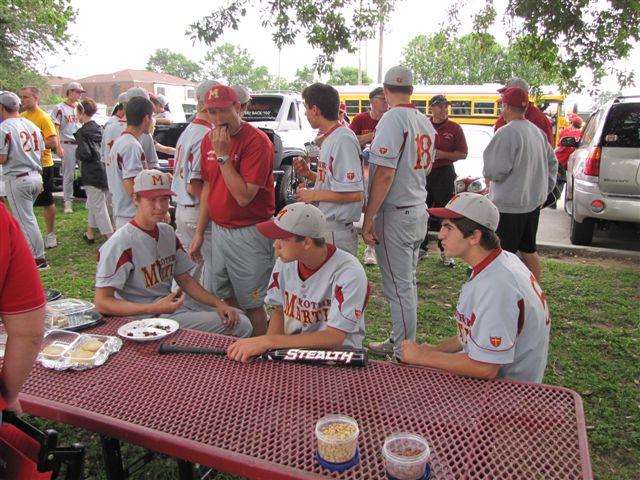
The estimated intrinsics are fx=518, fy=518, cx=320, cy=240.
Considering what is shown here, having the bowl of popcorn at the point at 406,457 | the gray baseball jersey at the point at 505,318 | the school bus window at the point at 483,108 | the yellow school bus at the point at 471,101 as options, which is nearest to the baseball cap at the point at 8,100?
the gray baseball jersey at the point at 505,318

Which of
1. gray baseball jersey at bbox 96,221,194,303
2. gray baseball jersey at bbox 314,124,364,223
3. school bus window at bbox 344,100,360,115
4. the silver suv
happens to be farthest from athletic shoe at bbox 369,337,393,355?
school bus window at bbox 344,100,360,115

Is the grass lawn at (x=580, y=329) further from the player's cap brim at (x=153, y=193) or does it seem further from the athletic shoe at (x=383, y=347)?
the player's cap brim at (x=153, y=193)

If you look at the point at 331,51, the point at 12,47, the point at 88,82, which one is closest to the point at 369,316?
the point at 331,51

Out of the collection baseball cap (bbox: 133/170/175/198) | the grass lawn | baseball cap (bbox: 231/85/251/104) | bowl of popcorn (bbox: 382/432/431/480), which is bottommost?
the grass lawn

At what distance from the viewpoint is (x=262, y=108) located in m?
11.8

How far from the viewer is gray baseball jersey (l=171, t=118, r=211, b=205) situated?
3.99 metres

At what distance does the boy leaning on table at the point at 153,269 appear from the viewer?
9.25 ft

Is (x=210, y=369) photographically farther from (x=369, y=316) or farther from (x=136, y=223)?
Answer: (x=369, y=316)

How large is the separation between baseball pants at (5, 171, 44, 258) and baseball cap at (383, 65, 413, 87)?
4.27 metres

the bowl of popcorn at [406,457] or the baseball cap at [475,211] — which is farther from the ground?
the baseball cap at [475,211]

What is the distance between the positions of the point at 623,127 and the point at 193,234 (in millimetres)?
5319

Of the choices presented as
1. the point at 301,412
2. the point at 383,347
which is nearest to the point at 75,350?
the point at 301,412

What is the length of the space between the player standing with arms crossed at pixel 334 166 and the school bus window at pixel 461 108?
18.0 meters

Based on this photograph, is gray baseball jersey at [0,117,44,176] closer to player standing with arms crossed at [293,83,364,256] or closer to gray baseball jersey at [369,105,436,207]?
player standing with arms crossed at [293,83,364,256]
